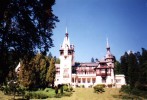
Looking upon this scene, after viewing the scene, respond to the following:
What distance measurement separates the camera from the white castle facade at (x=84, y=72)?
75312 millimetres

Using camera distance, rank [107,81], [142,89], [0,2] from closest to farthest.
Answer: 1. [0,2]
2. [142,89]
3. [107,81]

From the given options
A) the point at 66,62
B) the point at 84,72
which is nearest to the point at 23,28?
the point at 66,62

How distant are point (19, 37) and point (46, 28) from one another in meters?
2.09

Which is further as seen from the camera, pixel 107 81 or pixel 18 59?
pixel 107 81

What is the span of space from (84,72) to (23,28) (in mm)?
71617

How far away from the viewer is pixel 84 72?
83.9 m

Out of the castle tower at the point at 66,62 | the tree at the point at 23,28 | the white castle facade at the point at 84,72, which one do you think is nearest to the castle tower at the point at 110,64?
the white castle facade at the point at 84,72

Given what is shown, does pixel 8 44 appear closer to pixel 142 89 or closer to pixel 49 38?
pixel 49 38

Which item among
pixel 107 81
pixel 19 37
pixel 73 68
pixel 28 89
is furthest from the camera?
pixel 73 68

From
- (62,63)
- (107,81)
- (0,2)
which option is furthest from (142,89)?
(0,2)

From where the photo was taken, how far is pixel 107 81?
7462cm

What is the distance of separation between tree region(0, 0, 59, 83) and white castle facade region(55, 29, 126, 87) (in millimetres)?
A: 60046

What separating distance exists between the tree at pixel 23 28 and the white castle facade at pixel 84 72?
60046mm

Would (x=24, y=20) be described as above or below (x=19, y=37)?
above
